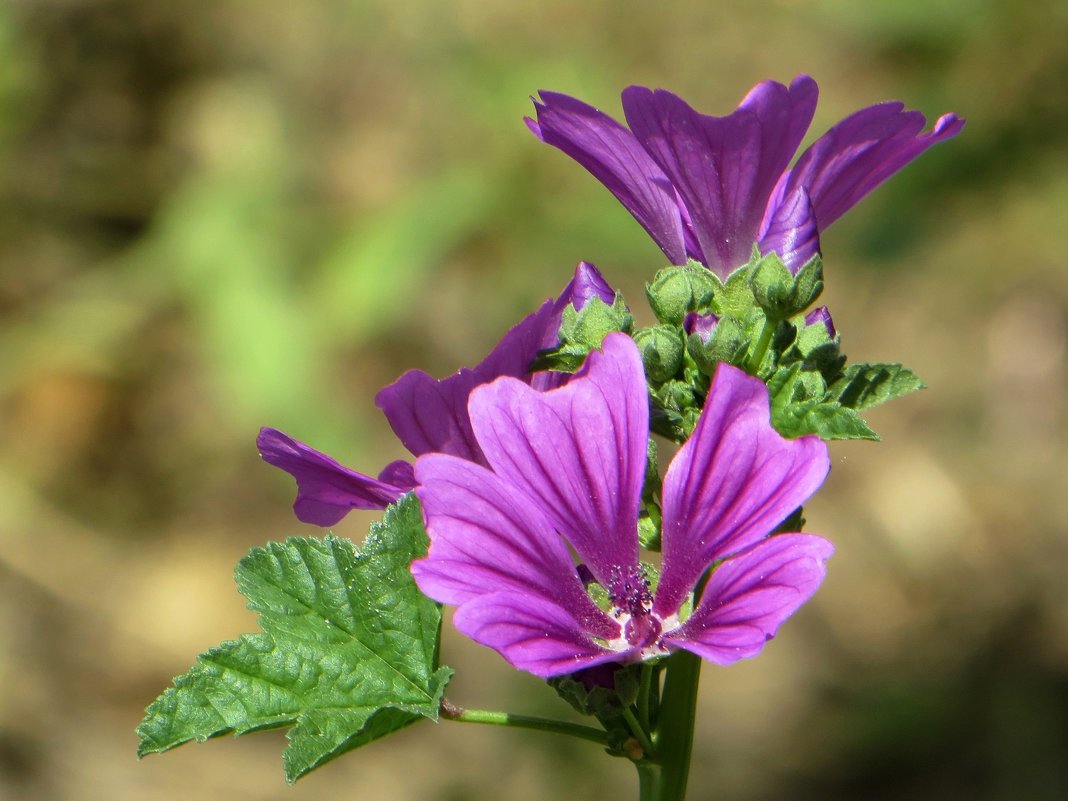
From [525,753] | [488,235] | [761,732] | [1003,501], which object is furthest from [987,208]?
[525,753]

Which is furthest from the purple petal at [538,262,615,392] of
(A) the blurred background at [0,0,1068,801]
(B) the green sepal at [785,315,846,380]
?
(A) the blurred background at [0,0,1068,801]

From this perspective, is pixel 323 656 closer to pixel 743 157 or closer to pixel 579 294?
pixel 579 294

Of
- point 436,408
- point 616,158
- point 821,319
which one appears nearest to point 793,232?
point 821,319

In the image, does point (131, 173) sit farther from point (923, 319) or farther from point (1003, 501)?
point (1003, 501)

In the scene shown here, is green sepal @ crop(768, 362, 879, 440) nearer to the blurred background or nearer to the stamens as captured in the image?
the stamens

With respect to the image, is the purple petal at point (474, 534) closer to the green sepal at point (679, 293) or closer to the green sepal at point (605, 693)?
the green sepal at point (605, 693)

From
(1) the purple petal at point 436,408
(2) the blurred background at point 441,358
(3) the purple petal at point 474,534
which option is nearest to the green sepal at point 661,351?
(1) the purple petal at point 436,408
